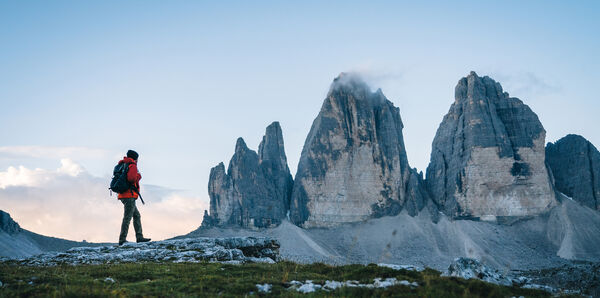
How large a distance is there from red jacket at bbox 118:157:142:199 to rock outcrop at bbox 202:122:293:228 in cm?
14508

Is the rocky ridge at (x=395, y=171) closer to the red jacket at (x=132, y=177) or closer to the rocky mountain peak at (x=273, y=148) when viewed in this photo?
the rocky mountain peak at (x=273, y=148)

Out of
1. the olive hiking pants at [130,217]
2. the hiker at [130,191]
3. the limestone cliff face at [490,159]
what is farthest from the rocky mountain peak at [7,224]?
the limestone cliff face at [490,159]

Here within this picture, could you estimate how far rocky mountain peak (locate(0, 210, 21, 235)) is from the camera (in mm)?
136875

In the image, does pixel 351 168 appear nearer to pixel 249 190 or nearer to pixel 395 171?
pixel 395 171

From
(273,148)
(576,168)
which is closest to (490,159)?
(576,168)

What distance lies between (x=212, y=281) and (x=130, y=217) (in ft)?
35.9

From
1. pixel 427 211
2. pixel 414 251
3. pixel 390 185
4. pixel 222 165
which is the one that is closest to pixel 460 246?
pixel 414 251

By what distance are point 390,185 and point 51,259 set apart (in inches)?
6056

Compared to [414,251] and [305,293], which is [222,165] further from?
[305,293]

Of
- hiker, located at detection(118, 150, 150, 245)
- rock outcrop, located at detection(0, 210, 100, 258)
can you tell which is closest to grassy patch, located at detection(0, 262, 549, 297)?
hiker, located at detection(118, 150, 150, 245)

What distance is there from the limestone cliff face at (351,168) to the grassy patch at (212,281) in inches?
5865

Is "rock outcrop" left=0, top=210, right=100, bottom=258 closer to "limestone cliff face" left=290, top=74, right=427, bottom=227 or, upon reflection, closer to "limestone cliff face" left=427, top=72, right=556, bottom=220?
"limestone cliff face" left=290, top=74, right=427, bottom=227

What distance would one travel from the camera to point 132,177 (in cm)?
2159

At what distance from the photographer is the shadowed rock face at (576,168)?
158 m
